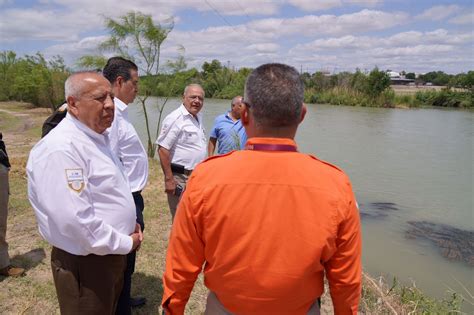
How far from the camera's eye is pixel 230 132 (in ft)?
13.9

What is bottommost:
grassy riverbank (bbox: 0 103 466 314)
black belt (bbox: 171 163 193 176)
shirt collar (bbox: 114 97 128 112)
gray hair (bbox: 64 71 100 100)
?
grassy riverbank (bbox: 0 103 466 314)

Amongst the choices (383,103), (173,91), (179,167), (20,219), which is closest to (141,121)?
(173,91)

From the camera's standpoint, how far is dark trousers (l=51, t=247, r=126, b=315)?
1918mm

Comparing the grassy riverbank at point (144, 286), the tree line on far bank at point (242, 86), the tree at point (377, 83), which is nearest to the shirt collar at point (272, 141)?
the grassy riverbank at point (144, 286)

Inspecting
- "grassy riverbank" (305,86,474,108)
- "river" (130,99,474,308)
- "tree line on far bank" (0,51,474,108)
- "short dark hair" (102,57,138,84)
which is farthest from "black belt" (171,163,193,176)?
"grassy riverbank" (305,86,474,108)

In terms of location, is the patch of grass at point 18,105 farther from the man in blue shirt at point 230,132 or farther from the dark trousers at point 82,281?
the dark trousers at point 82,281

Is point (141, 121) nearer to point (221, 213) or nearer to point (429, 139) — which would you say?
point (429, 139)

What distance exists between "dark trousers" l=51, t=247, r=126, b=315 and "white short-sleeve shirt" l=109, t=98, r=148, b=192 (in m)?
0.90

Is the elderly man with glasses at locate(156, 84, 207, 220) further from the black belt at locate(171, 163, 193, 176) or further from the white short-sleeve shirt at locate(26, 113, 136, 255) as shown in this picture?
the white short-sleeve shirt at locate(26, 113, 136, 255)

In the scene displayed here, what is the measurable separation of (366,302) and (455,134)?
20.5 metres

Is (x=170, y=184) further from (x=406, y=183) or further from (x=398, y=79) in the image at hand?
(x=398, y=79)

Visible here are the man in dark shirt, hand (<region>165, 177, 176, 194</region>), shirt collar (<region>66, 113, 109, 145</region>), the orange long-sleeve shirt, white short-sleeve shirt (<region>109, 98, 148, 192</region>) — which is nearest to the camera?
the orange long-sleeve shirt

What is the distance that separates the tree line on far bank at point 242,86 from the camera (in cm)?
2925

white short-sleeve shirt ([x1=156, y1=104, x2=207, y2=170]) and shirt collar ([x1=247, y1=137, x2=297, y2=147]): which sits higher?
shirt collar ([x1=247, y1=137, x2=297, y2=147])
